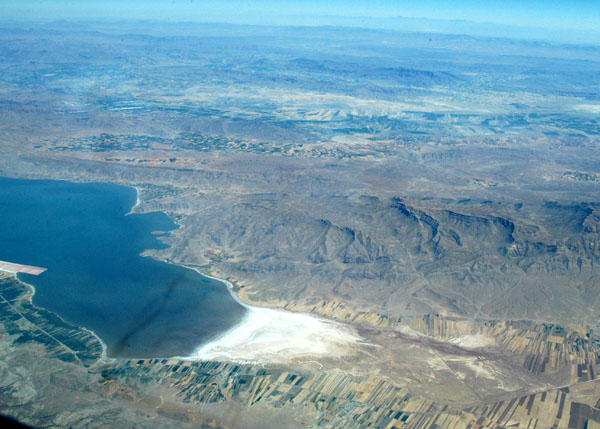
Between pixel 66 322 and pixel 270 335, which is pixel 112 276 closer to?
pixel 66 322

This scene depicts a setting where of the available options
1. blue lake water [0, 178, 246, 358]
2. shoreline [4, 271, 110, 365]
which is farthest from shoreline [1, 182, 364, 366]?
blue lake water [0, 178, 246, 358]

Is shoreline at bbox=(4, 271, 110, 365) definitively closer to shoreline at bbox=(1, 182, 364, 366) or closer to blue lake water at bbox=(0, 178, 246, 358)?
shoreline at bbox=(1, 182, 364, 366)

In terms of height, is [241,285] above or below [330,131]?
below

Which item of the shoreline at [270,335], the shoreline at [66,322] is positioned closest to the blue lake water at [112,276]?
the shoreline at [66,322]

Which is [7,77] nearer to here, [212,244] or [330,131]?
[330,131]

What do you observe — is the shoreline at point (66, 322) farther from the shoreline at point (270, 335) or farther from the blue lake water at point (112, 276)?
the blue lake water at point (112, 276)

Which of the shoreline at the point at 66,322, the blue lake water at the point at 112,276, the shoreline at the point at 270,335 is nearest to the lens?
the shoreline at the point at 66,322

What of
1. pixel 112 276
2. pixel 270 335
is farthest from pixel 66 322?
pixel 270 335

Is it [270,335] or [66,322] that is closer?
[66,322]

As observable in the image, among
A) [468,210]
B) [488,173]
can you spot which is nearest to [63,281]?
[468,210]
